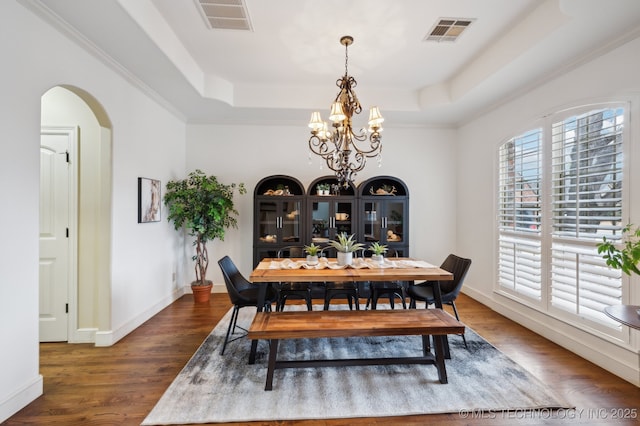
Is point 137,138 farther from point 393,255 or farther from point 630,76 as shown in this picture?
point 630,76

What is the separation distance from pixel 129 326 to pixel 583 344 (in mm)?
4574

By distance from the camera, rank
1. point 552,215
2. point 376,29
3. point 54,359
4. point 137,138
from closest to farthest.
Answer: point 54,359, point 376,29, point 552,215, point 137,138

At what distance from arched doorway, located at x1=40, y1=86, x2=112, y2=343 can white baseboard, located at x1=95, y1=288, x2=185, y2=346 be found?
76mm

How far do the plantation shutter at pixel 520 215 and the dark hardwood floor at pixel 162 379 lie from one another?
0.59 meters

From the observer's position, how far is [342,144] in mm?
3283

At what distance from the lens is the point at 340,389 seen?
231 cm

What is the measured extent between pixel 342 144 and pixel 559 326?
9.53 feet

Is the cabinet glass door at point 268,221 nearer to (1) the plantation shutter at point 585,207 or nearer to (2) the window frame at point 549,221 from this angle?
(2) the window frame at point 549,221

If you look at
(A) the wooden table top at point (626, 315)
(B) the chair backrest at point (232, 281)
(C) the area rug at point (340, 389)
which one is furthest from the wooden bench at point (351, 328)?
(A) the wooden table top at point (626, 315)

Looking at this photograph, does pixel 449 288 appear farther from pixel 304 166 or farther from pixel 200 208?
pixel 200 208

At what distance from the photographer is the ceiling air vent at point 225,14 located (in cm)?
265

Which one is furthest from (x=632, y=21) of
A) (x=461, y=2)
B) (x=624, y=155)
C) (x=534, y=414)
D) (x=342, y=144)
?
(x=534, y=414)

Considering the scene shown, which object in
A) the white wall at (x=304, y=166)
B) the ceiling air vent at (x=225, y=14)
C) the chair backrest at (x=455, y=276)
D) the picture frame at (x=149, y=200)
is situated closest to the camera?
the ceiling air vent at (x=225, y=14)

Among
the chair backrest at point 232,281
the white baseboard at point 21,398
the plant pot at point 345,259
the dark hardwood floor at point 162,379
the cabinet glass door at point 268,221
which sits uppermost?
the cabinet glass door at point 268,221
